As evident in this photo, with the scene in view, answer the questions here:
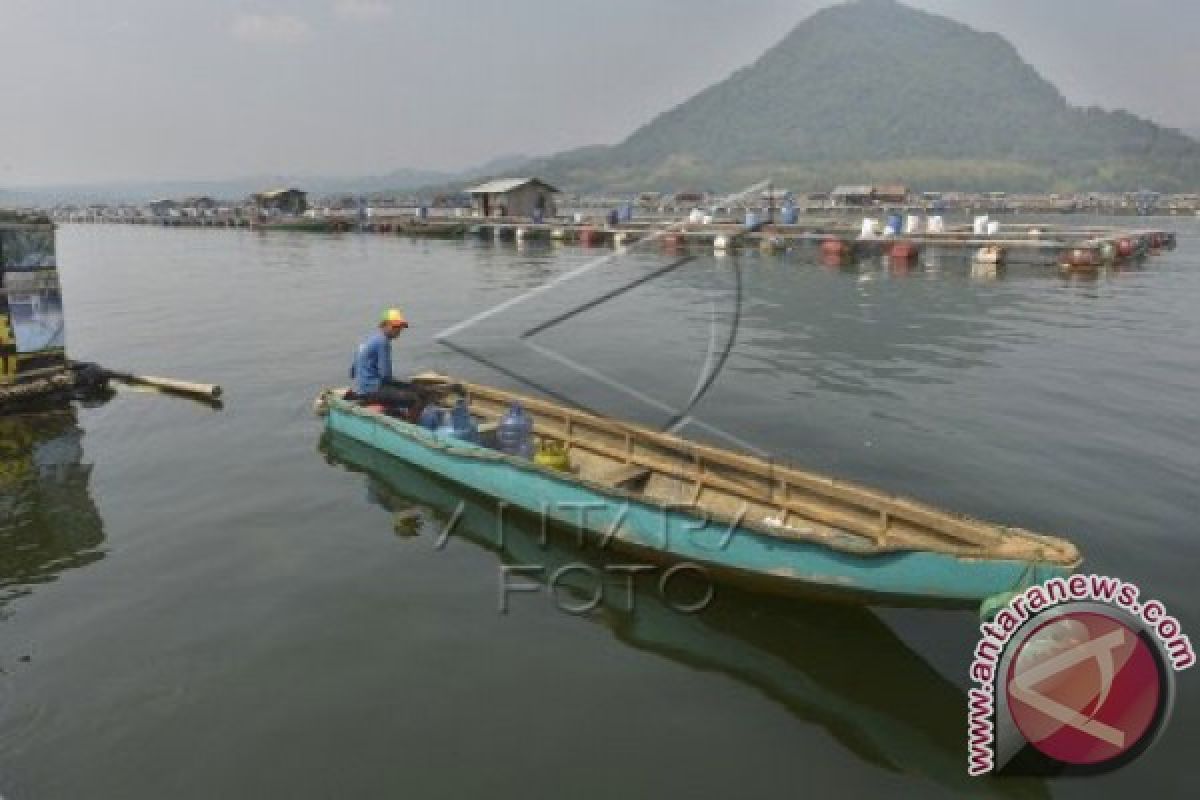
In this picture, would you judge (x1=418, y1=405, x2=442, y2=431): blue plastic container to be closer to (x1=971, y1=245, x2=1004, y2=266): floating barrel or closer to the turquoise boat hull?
the turquoise boat hull

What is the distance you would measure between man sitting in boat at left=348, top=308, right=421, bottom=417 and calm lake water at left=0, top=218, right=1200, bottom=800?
1.21 m

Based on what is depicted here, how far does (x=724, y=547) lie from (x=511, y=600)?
3135 millimetres

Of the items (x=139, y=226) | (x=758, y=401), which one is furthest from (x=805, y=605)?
(x=139, y=226)

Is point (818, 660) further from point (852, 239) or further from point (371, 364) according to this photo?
point (852, 239)

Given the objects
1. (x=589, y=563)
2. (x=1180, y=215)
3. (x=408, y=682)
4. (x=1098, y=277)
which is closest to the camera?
(x=408, y=682)

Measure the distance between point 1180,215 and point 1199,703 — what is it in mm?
149336

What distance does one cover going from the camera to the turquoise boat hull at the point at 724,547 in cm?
824

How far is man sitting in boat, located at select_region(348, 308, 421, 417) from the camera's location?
16.4m

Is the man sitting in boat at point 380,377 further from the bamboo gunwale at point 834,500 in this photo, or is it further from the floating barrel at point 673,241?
the floating barrel at point 673,241

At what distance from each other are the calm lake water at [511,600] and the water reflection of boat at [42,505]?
8 centimetres

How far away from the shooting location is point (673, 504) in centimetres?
1024

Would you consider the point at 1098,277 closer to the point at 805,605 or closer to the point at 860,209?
the point at 805,605

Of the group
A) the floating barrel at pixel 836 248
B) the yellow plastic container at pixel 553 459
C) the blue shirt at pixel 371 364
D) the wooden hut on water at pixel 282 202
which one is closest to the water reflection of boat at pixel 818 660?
the yellow plastic container at pixel 553 459

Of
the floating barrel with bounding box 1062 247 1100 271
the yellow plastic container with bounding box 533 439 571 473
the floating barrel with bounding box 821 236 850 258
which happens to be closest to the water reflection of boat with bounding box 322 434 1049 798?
the yellow plastic container with bounding box 533 439 571 473
